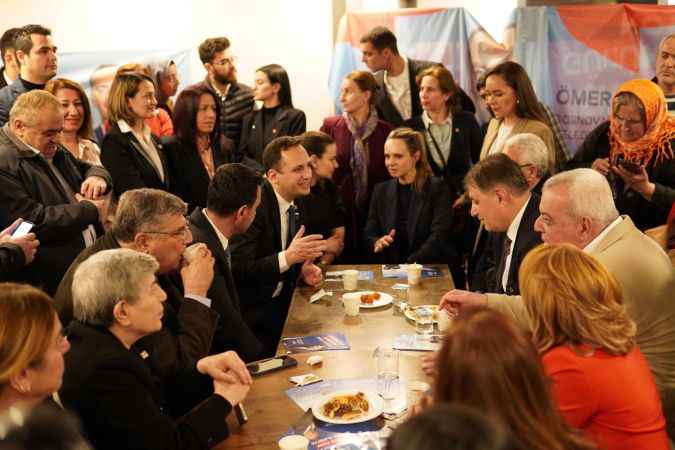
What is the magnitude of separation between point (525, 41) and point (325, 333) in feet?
13.1

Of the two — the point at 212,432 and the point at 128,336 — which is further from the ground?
the point at 128,336

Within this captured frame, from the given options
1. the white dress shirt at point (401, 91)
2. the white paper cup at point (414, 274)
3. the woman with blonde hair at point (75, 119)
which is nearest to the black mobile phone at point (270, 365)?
the white paper cup at point (414, 274)

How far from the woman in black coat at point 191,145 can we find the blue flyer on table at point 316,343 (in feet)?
6.94

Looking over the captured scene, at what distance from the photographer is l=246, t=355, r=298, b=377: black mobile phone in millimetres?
2834

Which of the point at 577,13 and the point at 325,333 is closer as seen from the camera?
the point at 325,333

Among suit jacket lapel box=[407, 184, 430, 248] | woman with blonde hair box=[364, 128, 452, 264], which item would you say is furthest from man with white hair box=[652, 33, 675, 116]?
suit jacket lapel box=[407, 184, 430, 248]

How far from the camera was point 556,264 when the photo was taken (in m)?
2.18

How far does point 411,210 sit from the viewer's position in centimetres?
495

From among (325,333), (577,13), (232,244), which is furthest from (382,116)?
(325,333)

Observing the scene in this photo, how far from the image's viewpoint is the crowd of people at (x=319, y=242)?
6.16ft

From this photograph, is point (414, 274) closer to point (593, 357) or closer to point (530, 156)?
point (530, 156)

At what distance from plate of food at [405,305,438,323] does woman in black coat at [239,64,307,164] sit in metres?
2.50

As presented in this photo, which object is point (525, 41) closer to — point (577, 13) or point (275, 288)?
point (577, 13)

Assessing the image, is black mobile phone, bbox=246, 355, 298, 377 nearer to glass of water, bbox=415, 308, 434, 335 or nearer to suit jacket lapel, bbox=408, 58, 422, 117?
glass of water, bbox=415, 308, 434, 335
